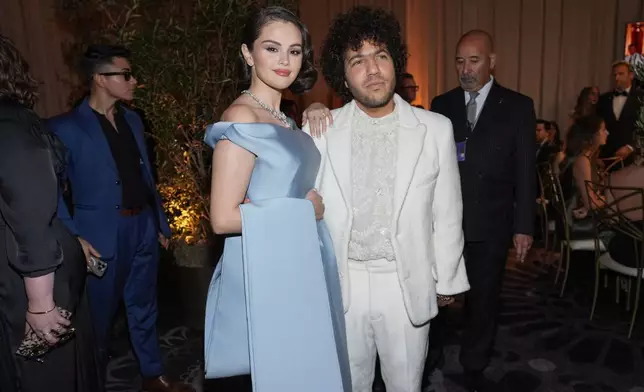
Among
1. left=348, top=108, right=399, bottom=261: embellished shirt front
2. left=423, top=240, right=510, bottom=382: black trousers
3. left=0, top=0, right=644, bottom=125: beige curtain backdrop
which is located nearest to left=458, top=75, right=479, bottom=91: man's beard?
left=423, top=240, right=510, bottom=382: black trousers

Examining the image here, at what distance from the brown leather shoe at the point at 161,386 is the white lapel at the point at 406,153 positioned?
1.85m

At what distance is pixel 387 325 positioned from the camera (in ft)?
6.72

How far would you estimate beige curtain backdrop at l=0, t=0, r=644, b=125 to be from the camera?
8453 mm

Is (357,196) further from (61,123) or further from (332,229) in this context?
(61,123)

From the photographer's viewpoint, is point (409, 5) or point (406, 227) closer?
point (406, 227)

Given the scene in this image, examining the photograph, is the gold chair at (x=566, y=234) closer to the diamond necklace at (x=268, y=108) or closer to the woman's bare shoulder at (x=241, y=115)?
the diamond necklace at (x=268, y=108)

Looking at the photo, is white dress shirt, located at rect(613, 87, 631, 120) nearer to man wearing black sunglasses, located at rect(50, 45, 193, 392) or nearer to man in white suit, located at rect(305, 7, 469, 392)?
man in white suit, located at rect(305, 7, 469, 392)

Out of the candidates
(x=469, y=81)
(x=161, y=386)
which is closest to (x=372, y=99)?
(x=469, y=81)

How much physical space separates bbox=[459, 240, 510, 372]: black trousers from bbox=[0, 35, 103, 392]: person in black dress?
193 cm

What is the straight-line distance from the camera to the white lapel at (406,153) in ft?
6.47

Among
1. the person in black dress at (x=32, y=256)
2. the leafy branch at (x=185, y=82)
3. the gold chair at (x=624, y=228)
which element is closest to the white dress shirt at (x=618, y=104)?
the gold chair at (x=624, y=228)

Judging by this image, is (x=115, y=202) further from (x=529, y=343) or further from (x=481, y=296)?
(x=529, y=343)

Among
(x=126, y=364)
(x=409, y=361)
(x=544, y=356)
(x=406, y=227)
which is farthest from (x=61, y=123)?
(x=544, y=356)

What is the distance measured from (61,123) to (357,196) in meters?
1.70
